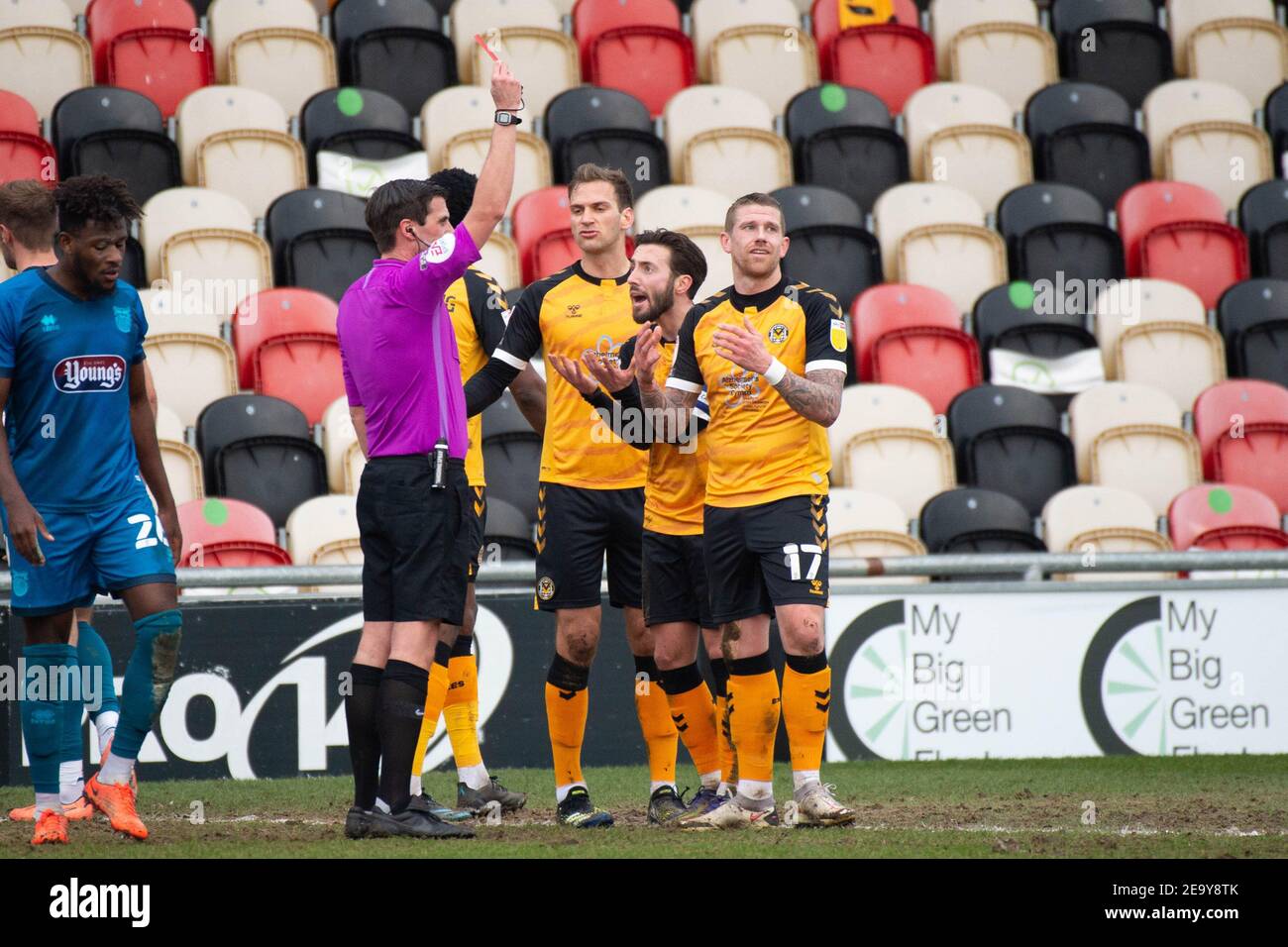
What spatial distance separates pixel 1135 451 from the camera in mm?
11328

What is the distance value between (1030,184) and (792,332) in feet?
25.3

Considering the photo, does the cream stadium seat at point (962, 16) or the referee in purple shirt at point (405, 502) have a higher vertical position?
the cream stadium seat at point (962, 16)

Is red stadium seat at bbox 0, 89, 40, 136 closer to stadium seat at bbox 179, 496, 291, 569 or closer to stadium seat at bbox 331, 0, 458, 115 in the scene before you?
stadium seat at bbox 331, 0, 458, 115

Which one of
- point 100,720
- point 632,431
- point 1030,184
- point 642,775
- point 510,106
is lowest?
point 642,775

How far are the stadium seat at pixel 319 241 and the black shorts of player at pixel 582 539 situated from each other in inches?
218

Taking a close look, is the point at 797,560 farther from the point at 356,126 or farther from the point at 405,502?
the point at 356,126

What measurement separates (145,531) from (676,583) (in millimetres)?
2019

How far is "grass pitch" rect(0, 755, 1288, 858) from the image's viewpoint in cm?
484

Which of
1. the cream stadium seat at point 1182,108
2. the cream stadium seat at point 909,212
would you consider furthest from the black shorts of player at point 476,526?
the cream stadium seat at point 1182,108

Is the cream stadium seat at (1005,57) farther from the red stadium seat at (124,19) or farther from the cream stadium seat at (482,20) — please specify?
the red stadium seat at (124,19)

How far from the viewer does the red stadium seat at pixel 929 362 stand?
11.7 m
